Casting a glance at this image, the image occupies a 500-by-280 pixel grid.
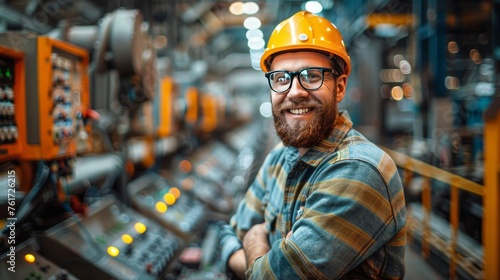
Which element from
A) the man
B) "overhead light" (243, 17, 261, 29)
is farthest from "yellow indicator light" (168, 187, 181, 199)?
"overhead light" (243, 17, 261, 29)

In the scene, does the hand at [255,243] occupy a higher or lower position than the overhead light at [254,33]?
lower

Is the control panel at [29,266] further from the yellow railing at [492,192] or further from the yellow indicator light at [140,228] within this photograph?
the yellow railing at [492,192]

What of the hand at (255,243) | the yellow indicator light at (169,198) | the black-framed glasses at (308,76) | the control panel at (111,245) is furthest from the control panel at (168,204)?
the black-framed glasses at (308,76)

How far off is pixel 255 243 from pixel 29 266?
134 cm

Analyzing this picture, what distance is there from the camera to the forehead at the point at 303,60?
79.5 inches

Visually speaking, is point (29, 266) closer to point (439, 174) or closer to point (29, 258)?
point (29, 258)

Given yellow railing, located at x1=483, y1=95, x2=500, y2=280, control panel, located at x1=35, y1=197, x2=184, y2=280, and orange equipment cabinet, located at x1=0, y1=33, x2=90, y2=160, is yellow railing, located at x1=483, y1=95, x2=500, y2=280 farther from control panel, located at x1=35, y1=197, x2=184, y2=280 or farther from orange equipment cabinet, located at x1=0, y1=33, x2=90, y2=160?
orange equipment cabinet, located at x1=0, y1=33, x2=90, y2=160

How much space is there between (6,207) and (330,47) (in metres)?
2.08

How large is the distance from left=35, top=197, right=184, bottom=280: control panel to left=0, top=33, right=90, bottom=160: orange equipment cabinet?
22.2 inches

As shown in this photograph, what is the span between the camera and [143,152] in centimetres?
560

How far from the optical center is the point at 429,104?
Result: 5766 millimetres

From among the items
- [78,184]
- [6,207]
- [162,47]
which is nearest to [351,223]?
[6,207]

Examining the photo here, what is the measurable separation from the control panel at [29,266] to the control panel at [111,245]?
0.10 metres

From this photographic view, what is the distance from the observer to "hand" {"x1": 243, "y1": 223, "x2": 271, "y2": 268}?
6.86ft
